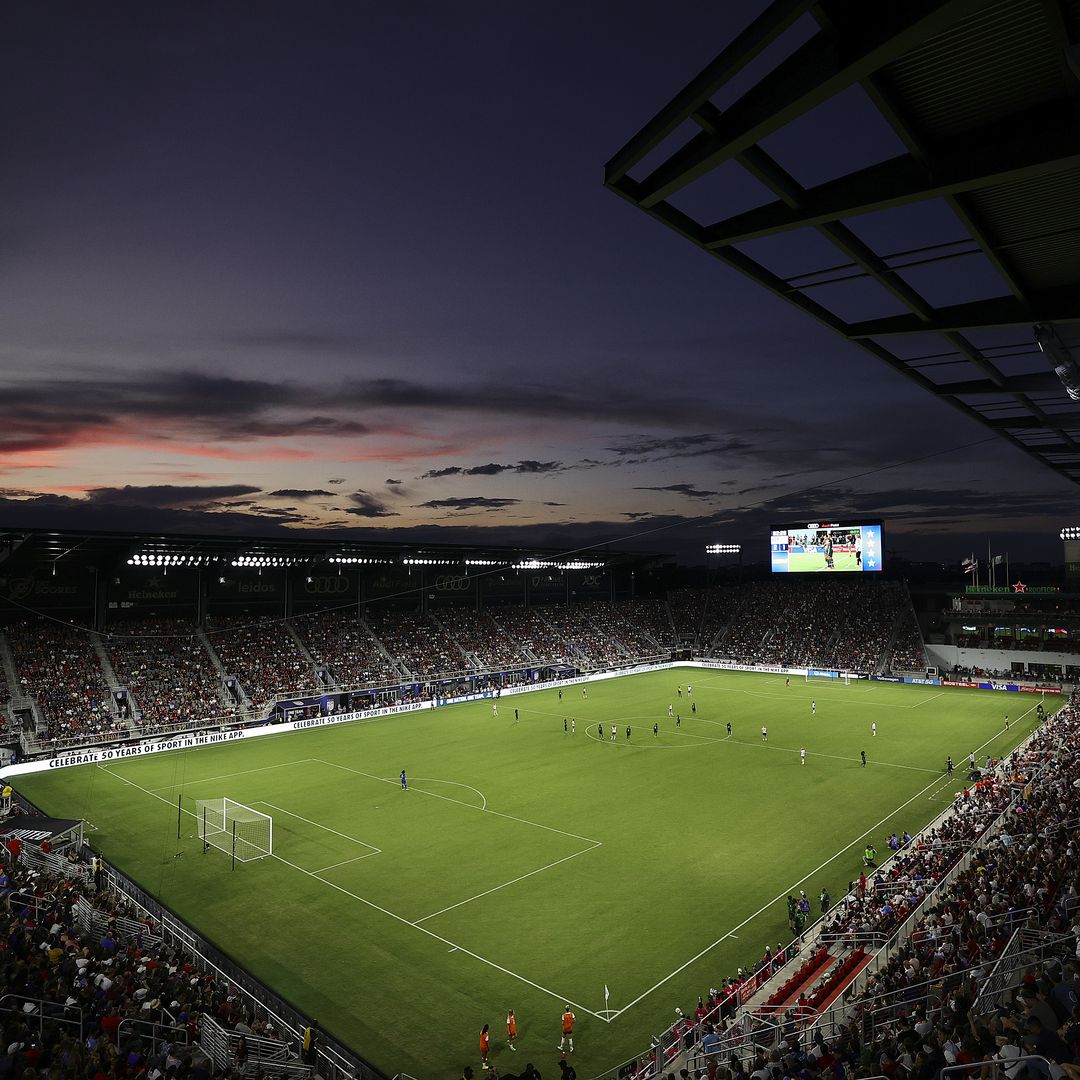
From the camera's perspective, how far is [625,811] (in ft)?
118

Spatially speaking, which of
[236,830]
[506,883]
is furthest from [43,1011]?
[236,830]

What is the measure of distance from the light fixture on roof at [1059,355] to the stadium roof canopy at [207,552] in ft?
159

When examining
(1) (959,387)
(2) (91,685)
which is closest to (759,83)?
(1) (959,387)

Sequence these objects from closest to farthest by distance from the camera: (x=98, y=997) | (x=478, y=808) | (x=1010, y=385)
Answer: (x=1010, y=385), (x=98, y=997), (x=478, y=808)

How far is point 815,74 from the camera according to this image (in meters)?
5.78

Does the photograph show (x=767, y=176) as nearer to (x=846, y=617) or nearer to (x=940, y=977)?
(x=940, y=977)

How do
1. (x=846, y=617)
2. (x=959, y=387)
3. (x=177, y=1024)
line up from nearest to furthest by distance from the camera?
1. (x=959, y=387)
2. (x=177, y=1024)
3. (x=846, y=617)

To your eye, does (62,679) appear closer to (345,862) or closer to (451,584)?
(345,862)

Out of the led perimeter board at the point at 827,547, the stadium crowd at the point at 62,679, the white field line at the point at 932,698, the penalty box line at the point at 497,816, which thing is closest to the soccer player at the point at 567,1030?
the penalty box line at the point at 497,816

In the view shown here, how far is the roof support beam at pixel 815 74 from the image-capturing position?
16.3 feet

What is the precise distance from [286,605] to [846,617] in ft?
206

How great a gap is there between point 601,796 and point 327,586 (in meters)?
41.1

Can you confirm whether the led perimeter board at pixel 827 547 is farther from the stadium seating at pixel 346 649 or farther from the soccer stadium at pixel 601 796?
the stadium seating at pixel 346 649

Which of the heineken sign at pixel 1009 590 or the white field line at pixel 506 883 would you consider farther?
the heineken sign at pixel 1009 590
